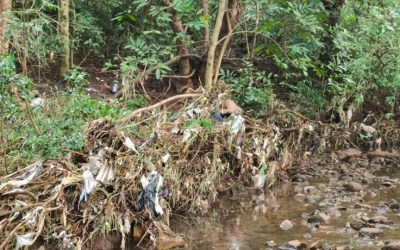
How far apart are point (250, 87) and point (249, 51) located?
3.41 feet

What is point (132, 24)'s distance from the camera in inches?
326

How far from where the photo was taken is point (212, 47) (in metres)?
6.97

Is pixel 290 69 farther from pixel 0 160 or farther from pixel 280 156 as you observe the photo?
pixel 0 160

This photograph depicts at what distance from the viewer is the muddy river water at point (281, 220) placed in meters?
4.16

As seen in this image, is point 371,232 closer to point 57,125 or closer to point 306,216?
point 306,216

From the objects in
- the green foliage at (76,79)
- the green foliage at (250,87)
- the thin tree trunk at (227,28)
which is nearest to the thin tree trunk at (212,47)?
the thin tree trunk at (227,28)

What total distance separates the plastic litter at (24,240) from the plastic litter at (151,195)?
3.19 feet

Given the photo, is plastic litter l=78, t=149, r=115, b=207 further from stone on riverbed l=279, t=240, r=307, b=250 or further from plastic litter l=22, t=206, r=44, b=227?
stone on riverbed l=279, t=240, r=307, b=250

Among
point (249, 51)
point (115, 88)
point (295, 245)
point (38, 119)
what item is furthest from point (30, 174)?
point (249, 51)

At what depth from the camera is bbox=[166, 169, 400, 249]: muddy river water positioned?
4164mm

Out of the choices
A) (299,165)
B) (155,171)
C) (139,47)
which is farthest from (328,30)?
(155,171)

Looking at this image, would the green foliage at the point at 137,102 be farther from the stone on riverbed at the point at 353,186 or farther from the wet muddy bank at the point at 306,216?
the stone on riverbed at the point at 353,186

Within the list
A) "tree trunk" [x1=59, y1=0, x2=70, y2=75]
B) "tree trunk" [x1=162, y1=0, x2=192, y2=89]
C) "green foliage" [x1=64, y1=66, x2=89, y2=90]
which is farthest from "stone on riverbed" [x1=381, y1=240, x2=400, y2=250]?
"tree trunk" [x1=59, y1=0, x2=70, y2=75]

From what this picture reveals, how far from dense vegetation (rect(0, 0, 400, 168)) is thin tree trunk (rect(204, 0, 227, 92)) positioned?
0.11 feet
